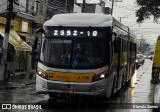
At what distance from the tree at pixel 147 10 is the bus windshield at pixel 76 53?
1615 centimetres

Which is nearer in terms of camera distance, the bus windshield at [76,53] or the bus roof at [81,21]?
the bus windshield at [76,53]

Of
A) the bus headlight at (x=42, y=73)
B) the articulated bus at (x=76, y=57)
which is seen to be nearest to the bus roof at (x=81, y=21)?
the articulated bus at (x=76, y=57)

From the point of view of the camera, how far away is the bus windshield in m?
15.0

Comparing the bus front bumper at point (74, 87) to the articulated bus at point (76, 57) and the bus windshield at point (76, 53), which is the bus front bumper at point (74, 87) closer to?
the articulated bus at point (76, 57)

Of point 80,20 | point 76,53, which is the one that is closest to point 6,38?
point 80,20

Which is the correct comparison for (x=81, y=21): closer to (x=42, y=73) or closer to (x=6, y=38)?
(x=42, y=73)

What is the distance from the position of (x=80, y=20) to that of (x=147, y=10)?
17.5m

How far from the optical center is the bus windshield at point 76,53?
15008mm

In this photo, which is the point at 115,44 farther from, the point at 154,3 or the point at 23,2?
the point at 23,2

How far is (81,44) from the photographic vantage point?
599 inches

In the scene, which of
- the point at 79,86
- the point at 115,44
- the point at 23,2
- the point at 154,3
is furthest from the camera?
the point at 23,2

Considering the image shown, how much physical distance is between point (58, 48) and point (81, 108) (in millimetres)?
2221

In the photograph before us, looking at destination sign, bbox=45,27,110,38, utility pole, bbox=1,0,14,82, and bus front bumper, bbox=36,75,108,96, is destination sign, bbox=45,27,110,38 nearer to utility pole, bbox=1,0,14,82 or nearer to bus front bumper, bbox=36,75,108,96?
bus front bumper, bbox=36,75,108,96

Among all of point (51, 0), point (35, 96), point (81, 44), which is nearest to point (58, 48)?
point (81, 44)
